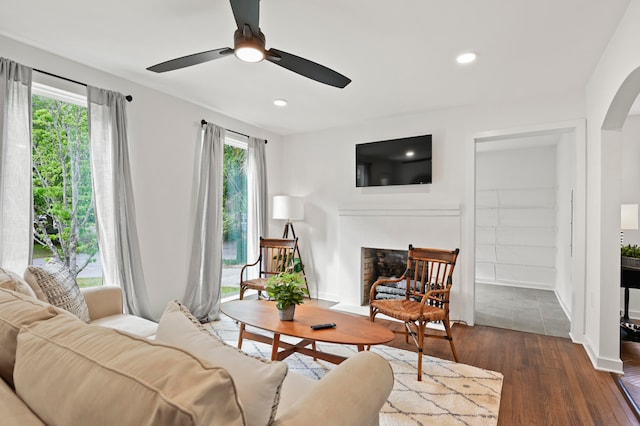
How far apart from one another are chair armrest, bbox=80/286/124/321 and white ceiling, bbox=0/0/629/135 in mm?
1908

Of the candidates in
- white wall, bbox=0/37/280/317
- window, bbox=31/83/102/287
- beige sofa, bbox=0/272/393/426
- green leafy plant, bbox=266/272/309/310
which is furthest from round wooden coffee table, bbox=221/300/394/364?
window, bbox=31/83/102/287

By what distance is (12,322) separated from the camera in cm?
94

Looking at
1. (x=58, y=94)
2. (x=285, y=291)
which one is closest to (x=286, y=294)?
(x=285, y=291)

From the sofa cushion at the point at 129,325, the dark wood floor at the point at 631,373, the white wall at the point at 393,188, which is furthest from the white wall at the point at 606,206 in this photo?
→ the sofa cushion at the point at 129,325

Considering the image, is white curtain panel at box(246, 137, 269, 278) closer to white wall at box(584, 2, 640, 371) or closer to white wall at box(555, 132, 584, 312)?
white wall at box(584, 2, 640, 371)

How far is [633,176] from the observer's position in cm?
427

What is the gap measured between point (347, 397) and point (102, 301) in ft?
7.39

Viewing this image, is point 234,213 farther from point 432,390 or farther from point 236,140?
point 432,390

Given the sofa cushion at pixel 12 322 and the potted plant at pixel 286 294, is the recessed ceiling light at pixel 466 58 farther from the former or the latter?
the sofa cushion at pixel 12 322

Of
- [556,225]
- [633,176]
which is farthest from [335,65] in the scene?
[556,225]

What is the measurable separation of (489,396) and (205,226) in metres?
3.27

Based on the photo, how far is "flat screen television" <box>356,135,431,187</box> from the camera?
4.28 m

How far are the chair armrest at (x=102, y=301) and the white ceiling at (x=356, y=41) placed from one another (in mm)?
1908

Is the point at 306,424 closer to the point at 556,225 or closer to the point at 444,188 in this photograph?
the point at 444,188
